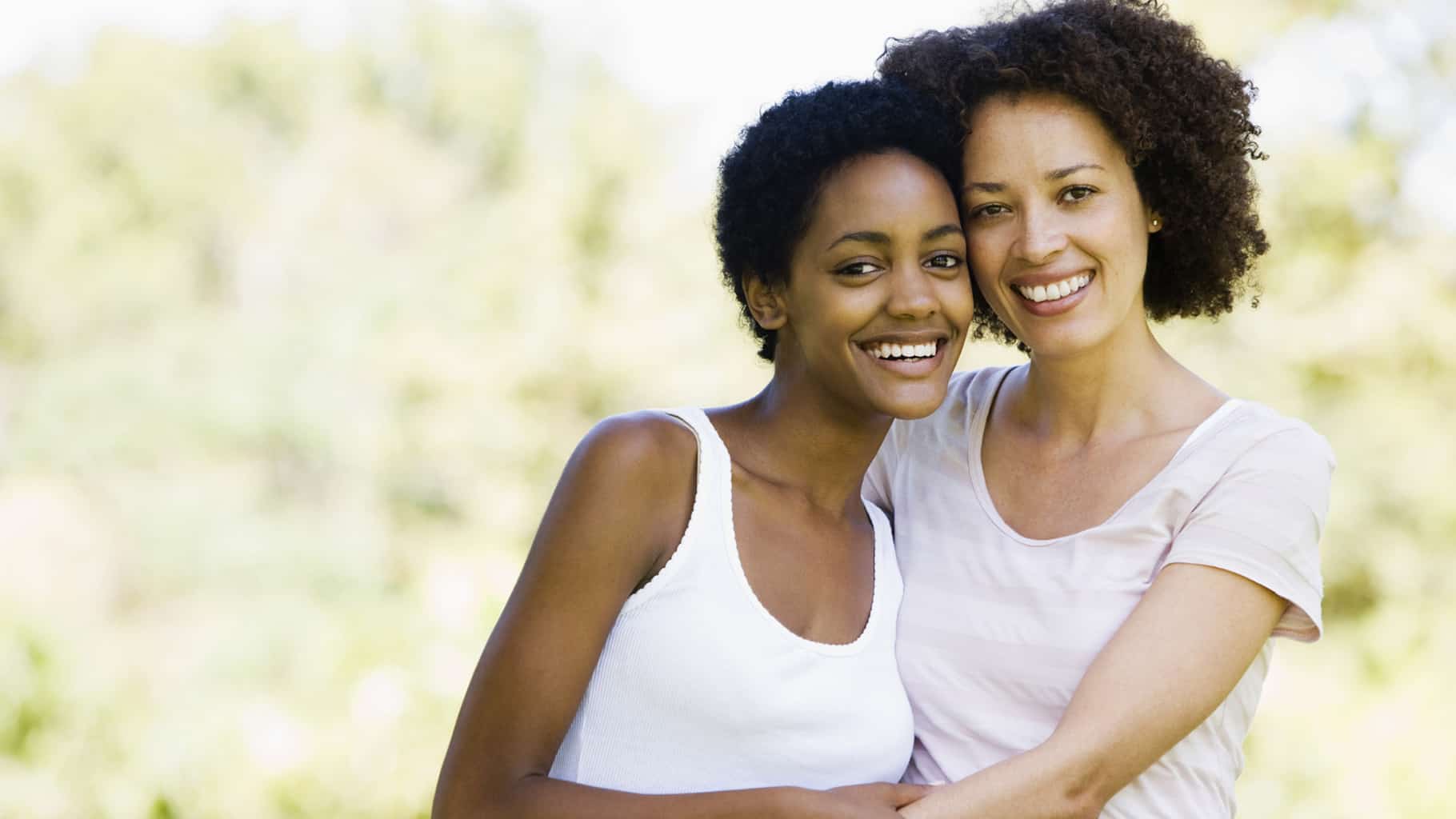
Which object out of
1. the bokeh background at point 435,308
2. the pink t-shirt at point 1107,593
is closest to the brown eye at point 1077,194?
the pink t-shirt at point 1107,593

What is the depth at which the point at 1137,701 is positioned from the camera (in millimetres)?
2178

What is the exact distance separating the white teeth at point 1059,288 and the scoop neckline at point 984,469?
12.4 inches

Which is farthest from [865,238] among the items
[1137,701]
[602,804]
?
[602,804]

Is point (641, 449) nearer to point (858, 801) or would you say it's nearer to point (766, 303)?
point (766, 303)

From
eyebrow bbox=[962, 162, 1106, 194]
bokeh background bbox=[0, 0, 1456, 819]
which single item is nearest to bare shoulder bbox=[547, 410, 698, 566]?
eyebrow bbox=[962, 162, 1106, 194]

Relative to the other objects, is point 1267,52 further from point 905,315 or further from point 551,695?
point 551,695

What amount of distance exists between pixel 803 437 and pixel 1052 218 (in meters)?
0.61

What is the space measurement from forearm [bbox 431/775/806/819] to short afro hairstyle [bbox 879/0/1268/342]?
4.17ft

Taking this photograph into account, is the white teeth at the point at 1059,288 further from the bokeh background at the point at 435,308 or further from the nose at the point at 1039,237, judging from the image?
the bokeh background at the point at 435,308

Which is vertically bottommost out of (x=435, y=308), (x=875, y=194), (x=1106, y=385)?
(x=1106, y=385)

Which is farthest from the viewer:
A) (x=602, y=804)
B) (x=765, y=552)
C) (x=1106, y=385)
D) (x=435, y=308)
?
(x=435, y=308)

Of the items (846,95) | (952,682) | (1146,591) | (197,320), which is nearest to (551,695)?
(952,682)

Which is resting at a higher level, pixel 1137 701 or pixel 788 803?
pixel 1137 701

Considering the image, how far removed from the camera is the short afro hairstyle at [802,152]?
2.40 metres
